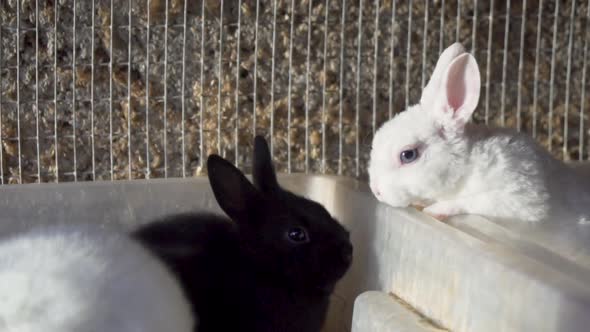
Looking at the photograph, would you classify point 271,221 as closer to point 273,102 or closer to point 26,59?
point 273,102

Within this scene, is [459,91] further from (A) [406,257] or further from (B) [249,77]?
(B) [249,77]

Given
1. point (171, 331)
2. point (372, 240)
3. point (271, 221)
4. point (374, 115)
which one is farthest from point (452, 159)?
point (171, 331)

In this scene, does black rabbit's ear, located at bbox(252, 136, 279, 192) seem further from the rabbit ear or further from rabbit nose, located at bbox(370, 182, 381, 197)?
the rabbit ear

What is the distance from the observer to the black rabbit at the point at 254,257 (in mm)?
1091

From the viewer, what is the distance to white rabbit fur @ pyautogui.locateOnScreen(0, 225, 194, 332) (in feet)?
2.65

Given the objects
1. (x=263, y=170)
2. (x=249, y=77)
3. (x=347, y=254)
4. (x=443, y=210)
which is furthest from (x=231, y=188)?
(x=249, y=77)

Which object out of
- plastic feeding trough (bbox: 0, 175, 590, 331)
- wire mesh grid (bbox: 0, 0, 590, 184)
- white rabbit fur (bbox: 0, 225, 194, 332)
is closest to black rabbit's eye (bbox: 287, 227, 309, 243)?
plastic feeding trough (bbox: 0, 175, 590, 331)

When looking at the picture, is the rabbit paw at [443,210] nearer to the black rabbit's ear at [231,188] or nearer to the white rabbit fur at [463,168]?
the white rabbit fur at [463,168]

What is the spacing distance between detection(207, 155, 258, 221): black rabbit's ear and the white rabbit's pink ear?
32cm

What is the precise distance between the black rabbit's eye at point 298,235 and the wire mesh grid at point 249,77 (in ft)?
1.37

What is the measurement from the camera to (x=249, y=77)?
1.53 m

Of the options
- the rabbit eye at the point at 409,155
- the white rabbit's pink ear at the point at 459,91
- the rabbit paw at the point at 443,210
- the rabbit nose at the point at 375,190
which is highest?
the white rabbit's pink ear at the point at 459,91

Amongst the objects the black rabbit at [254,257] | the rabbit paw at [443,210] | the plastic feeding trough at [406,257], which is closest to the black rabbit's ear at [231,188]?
the black rabbit at [254,257]

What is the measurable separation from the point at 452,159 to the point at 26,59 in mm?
796
